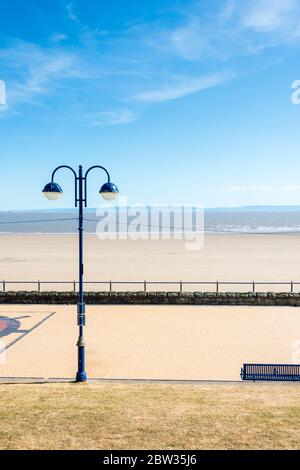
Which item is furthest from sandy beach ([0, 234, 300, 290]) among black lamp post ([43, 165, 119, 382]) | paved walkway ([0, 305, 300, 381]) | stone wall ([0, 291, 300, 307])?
black lamp post ([43, 165, 119, 382])

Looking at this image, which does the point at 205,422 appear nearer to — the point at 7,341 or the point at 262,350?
the point at 262,350

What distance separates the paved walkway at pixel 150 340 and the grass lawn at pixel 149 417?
8.29 ft

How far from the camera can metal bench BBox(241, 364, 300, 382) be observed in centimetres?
1145

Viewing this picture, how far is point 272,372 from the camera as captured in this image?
11.6 meters

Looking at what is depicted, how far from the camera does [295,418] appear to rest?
25.7 feet

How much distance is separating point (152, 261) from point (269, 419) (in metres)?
33.9

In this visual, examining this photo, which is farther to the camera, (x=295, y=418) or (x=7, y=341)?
(x=7, y=341)

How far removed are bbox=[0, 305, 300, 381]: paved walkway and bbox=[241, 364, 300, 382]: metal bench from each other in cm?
73

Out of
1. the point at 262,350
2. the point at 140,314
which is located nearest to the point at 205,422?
the point at 262,350

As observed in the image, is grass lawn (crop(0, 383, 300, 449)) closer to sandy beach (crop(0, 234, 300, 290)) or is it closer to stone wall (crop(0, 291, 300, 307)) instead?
stone wall (crop(0, 291, 300, 307))

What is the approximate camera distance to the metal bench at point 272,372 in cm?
Answer: 1145

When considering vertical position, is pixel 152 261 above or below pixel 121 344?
above

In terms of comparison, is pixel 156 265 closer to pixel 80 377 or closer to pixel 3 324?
pixel 3 324
